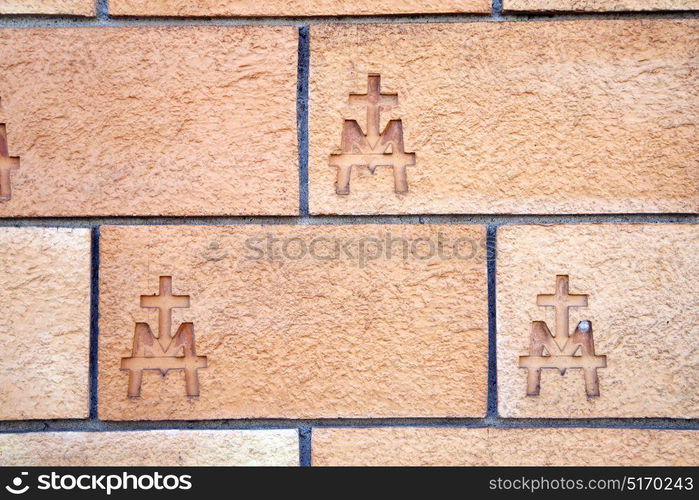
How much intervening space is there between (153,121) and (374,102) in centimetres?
47

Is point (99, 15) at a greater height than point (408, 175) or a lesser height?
greater

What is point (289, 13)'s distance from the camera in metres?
1.20

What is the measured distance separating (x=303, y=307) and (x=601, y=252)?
0.64 metres

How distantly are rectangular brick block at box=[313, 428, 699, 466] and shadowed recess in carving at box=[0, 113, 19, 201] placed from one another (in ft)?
2.78

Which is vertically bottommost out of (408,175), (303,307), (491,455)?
(491,455)

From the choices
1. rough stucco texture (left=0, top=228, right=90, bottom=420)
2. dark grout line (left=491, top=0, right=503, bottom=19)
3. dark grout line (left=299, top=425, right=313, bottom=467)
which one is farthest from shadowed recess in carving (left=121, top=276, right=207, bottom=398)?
dark grout line (left=491, top=0, right=503, bottom=19)

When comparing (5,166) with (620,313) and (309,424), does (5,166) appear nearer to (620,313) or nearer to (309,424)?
(309,424)

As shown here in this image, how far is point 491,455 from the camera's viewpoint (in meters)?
1.19

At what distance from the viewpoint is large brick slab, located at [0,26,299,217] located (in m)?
1.19

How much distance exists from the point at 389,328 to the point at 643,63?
0.77 m

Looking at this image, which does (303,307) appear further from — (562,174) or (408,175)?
(562,174)

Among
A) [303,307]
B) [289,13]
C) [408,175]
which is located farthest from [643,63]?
[303,307]

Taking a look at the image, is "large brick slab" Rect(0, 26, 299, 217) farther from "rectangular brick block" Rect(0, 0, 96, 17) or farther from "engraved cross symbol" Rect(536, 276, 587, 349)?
"engraved cross symbol" Rect(536, 276, 587, 349)

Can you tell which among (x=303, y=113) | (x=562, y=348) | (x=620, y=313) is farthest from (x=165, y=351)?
(x=620, y=313)
